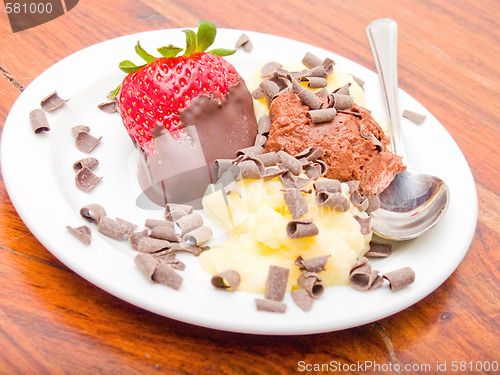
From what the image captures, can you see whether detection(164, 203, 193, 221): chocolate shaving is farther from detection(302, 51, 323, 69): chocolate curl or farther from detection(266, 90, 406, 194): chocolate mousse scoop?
detection(302, 51, 323, 69): chocolate curl

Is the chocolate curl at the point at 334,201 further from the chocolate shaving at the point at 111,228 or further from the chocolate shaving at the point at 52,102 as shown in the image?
the chocolate shaving at the point at 52,102

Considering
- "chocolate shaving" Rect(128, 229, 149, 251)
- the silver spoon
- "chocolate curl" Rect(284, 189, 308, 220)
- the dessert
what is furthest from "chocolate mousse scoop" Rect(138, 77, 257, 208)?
the silver spoon

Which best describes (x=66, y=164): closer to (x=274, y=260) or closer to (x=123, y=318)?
(x=123, y=318)

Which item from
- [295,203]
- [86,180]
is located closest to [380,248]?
[295,203]

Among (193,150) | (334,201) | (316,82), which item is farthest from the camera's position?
(316,82)

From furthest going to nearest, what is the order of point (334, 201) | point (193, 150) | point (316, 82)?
point (316, 82) → point (193, 150) → point (334, 201)

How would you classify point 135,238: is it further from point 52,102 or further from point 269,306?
point 52,102
